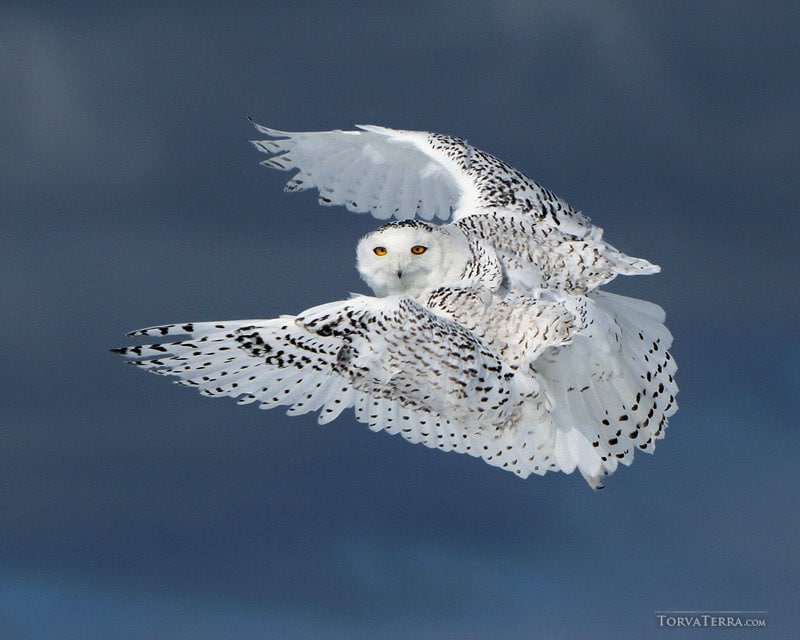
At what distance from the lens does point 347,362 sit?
25.2 ft

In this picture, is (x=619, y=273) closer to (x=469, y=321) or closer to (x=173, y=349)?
(x=469, y=321)

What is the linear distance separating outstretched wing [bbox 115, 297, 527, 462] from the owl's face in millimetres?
Result: 529

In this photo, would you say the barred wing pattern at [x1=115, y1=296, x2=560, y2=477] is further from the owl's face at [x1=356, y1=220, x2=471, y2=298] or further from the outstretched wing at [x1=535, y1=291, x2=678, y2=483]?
the owl's face at [x1=356, y1=220, x2=471, y2=298]

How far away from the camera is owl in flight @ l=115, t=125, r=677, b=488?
758 cm

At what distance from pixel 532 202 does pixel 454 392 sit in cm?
222

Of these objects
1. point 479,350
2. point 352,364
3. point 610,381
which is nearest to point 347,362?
point 352,364

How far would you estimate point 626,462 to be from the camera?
849 centimetres

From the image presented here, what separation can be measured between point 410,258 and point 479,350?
85cm

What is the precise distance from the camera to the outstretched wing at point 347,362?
7.52 m

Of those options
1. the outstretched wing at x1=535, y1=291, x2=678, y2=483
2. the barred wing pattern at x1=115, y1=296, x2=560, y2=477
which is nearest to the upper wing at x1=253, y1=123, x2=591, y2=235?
the outstretched wing at x1=535, y1=291, x2=678, y2=483

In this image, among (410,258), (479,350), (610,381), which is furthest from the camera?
(610,381)

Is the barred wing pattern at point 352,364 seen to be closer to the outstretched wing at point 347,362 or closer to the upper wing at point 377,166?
the outstretched wing at point 347,362

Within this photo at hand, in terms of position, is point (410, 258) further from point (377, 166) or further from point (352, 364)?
point (377, 166)

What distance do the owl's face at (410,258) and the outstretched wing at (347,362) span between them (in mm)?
529
